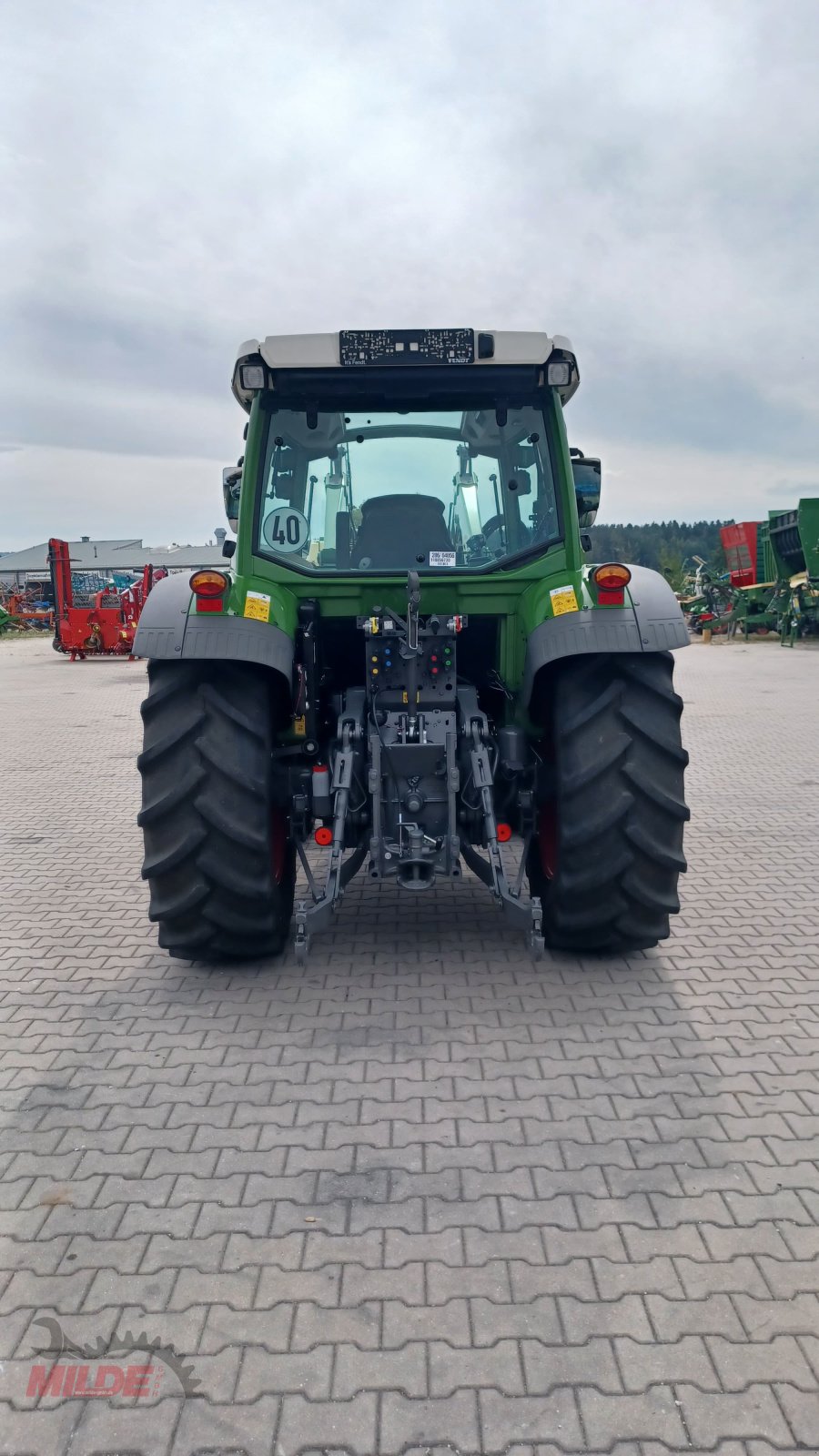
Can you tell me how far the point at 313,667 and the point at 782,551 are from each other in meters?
20.6

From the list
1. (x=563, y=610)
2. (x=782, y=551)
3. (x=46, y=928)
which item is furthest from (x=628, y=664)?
(x=782, y=551)

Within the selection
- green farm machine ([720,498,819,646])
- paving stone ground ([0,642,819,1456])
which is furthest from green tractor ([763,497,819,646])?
paving stone ground ([0,642,819,1456])

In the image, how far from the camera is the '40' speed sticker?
4266mm

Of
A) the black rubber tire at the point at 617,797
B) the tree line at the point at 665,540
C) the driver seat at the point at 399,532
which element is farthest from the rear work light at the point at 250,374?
the tree line at the point at 665,540

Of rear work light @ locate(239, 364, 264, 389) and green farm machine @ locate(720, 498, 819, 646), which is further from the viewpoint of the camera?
green farm machine @ locate(720, 498, 819, 646)

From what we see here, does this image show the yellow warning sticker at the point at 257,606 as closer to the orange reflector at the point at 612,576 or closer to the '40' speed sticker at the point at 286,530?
the '40' speed sticker at the point at 286,530

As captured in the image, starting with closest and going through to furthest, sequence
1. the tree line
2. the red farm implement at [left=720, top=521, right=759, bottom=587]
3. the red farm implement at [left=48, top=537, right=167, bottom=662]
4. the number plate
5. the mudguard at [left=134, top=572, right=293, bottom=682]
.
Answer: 1. the mudguard at [left=134, top=572, right=293, bottom=682]
2. the number plate
3. the red farm implement at [left=48, top=537, right=167, bottom=662]
4. the red farm implement at [left=720, top=521, right=759, bottom=587]
5. the tree line

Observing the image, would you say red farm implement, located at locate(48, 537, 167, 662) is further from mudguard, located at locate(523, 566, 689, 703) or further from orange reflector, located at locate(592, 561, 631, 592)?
orange reflector, located at locate(592, 561, 631, 592)

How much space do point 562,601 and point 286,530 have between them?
1.28m

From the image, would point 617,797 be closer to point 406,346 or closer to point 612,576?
point 612,576

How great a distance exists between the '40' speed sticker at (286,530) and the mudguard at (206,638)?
0.53 meters

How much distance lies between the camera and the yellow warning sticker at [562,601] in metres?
3.91

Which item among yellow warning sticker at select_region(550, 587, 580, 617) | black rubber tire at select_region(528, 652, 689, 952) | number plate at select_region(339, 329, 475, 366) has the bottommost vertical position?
black rubber tire at select_region(528, 652, 689, 952)

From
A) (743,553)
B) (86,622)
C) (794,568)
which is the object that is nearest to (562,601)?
(86,622)
